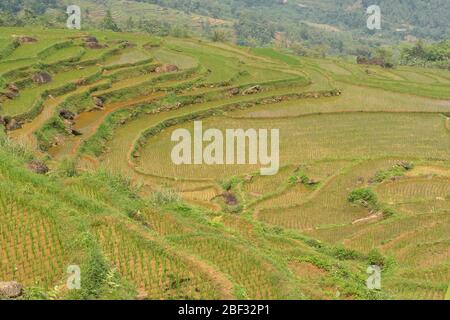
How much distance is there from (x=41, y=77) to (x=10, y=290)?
75.9 ft

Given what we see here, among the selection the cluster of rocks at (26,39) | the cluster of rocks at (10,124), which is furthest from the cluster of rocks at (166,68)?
the cluster of rocks at (10,124)

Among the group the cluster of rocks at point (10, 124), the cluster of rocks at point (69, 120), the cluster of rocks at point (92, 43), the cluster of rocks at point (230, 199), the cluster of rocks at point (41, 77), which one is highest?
the cluster of rocks at point (92, 43)

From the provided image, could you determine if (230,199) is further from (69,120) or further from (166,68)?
(166,68)

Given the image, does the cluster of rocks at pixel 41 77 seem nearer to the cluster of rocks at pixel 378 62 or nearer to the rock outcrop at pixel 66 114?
the rock outcrop at pixel 66 114

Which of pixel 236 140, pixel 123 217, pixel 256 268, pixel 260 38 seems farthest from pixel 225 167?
pixel 260 38

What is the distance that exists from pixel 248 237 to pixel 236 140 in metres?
12.2

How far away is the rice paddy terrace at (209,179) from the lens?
10281 millimetres

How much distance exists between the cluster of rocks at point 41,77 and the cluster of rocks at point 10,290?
2255 cm

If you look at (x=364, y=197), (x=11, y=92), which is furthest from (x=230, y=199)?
(x=11, y=92)

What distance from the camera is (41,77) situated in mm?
29109

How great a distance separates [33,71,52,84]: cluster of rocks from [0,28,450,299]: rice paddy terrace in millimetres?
73

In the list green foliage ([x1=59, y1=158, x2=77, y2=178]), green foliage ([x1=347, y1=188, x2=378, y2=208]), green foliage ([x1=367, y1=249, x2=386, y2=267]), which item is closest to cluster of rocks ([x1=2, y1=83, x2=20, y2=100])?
green foliage ([x1=59, y1=158, x2=77, y2=178])

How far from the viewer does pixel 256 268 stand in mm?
10547

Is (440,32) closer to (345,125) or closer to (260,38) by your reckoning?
(260,38)
